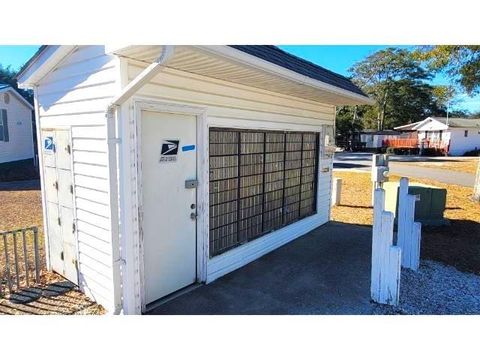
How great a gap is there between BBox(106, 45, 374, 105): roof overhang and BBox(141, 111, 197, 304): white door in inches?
24.9

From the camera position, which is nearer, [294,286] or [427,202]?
[294,286]

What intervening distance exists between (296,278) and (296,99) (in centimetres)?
336

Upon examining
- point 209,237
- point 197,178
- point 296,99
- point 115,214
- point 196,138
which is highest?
point 296,99

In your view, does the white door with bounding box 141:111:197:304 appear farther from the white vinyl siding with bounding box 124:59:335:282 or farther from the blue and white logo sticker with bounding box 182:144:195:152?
the white vinyl siding with bounding box 124:59:335:282

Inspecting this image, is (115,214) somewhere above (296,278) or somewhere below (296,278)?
above

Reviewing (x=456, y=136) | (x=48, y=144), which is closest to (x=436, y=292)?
(x=48, y=144)

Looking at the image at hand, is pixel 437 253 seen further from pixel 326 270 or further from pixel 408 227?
pixel 326 270

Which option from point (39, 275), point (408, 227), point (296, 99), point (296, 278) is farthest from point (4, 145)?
point (408, 227)

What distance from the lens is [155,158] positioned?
3.75 metres

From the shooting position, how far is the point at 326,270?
5.06 m

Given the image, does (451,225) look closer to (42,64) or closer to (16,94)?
(42,64)

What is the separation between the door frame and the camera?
11.4ft

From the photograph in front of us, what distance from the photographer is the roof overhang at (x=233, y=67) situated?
299 centimetres

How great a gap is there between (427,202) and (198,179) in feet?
19.8
